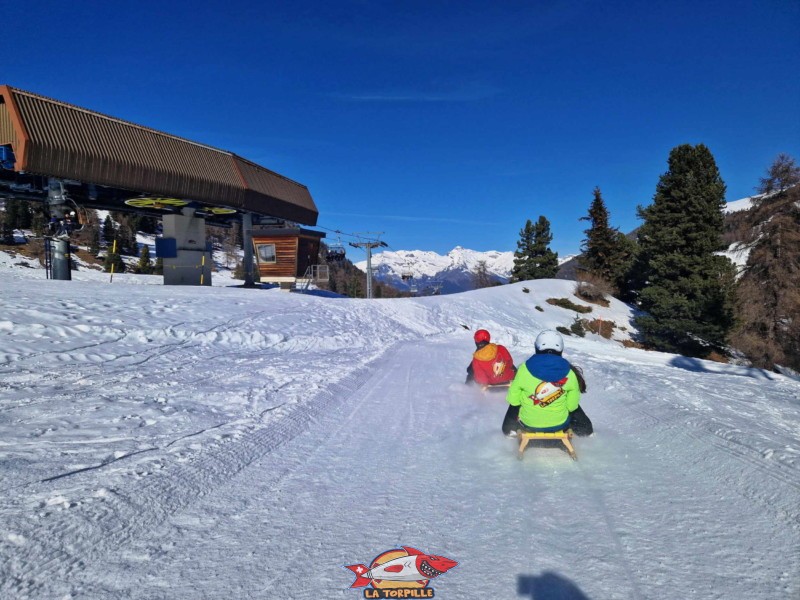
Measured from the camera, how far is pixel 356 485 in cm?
405

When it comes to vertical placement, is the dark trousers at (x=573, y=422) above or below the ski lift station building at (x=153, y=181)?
below

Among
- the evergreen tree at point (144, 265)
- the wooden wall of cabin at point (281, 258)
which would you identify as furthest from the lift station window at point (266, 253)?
the evergreen tree at point (144, 265)

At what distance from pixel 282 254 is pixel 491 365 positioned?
25.6 metres

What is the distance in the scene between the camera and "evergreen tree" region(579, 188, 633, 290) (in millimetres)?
49094

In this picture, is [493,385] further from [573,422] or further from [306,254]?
[306,254]

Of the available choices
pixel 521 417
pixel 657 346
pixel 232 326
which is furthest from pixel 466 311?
pixel 521 417

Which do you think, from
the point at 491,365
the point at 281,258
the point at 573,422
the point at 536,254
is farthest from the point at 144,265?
the point at 573,422

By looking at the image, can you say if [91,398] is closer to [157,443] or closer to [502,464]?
[157,443]

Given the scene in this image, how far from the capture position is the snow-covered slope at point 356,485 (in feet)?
8.80

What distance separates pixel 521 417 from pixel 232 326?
10.9 m

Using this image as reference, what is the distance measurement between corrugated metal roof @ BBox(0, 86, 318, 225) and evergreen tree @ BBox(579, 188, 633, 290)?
122ft

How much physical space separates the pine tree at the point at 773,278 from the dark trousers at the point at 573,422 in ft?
83.5

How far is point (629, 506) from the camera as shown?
354 centimetres

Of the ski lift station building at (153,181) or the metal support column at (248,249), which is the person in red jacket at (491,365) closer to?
the ski lift station building at (153,181)
